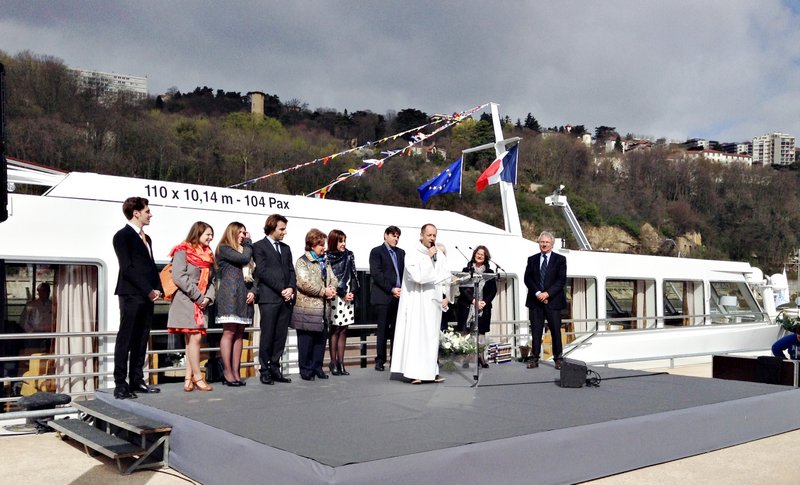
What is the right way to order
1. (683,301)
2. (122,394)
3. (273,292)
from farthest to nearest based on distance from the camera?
(683,301)
(273,292)
(122,394)

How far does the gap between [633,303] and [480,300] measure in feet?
24.4

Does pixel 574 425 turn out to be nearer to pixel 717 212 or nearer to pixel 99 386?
pixel 99 386

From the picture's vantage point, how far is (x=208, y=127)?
51.5 m

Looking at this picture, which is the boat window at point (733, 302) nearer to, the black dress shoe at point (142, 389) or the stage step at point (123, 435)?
the black dress shoe at point (142, 389)

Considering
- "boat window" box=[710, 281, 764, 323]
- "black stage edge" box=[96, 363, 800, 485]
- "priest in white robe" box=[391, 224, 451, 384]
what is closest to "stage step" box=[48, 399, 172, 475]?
"black stage edge" box=[96, 363, 800, 485]

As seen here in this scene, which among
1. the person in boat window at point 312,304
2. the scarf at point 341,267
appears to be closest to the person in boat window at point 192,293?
the person in boat window at point 312,304

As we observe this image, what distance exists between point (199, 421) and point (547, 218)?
49.6m

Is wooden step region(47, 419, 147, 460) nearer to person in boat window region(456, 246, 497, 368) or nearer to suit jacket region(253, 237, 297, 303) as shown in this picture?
suit jacket region(253, 237, 297, 303)

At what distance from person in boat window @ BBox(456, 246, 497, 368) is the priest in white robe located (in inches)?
53.1

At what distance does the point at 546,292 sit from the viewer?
886 centimetres

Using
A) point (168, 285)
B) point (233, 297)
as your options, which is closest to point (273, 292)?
point (233, 297)

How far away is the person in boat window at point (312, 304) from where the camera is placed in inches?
300

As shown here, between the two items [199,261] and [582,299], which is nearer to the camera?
[199,261]

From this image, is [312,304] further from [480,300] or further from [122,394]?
[480,300]
